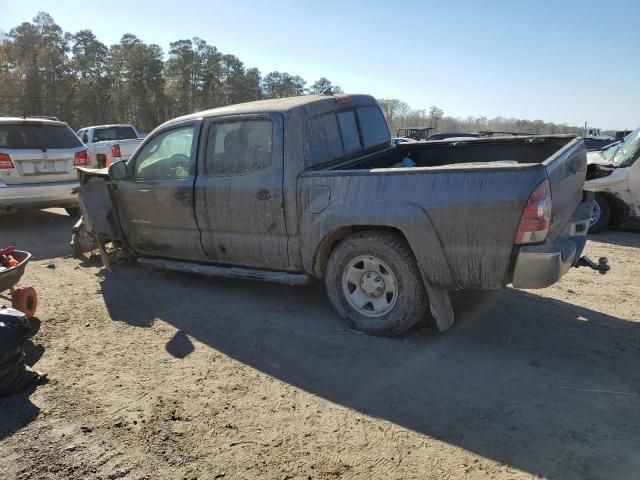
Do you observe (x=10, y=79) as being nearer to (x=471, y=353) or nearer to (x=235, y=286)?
(x=235, y=286)

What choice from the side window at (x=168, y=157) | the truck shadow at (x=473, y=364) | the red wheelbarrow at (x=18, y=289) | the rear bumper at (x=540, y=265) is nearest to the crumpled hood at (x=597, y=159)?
the truck shadow at (x=473, y=364)

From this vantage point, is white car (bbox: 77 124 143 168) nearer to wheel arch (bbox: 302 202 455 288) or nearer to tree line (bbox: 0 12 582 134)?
wheel arch (bbox: 302 202 455 288)

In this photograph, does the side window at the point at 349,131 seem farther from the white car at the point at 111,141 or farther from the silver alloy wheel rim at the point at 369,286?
the white car at the point at 111,141

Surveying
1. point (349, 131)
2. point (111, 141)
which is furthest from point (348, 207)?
point (111, 141)

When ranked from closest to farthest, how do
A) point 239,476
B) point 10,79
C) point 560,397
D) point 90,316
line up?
point 239,476 → point 560,397 → point 90,316 → point 10,79

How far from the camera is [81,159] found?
8.60m

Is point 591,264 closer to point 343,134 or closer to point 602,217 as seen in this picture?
point 343,134

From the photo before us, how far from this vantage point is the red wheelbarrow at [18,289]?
411 cm

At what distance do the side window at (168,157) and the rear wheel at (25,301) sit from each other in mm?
1658

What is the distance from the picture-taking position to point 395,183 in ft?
11.9

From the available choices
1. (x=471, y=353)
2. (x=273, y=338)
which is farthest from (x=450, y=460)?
(x=273, y=338)

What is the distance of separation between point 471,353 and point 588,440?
1.13m

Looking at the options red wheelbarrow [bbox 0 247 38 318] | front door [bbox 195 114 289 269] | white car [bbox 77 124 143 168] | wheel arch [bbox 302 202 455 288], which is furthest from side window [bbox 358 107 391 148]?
white car [bbox 77 124 143 168]

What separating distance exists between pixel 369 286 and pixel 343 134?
1659 mm
